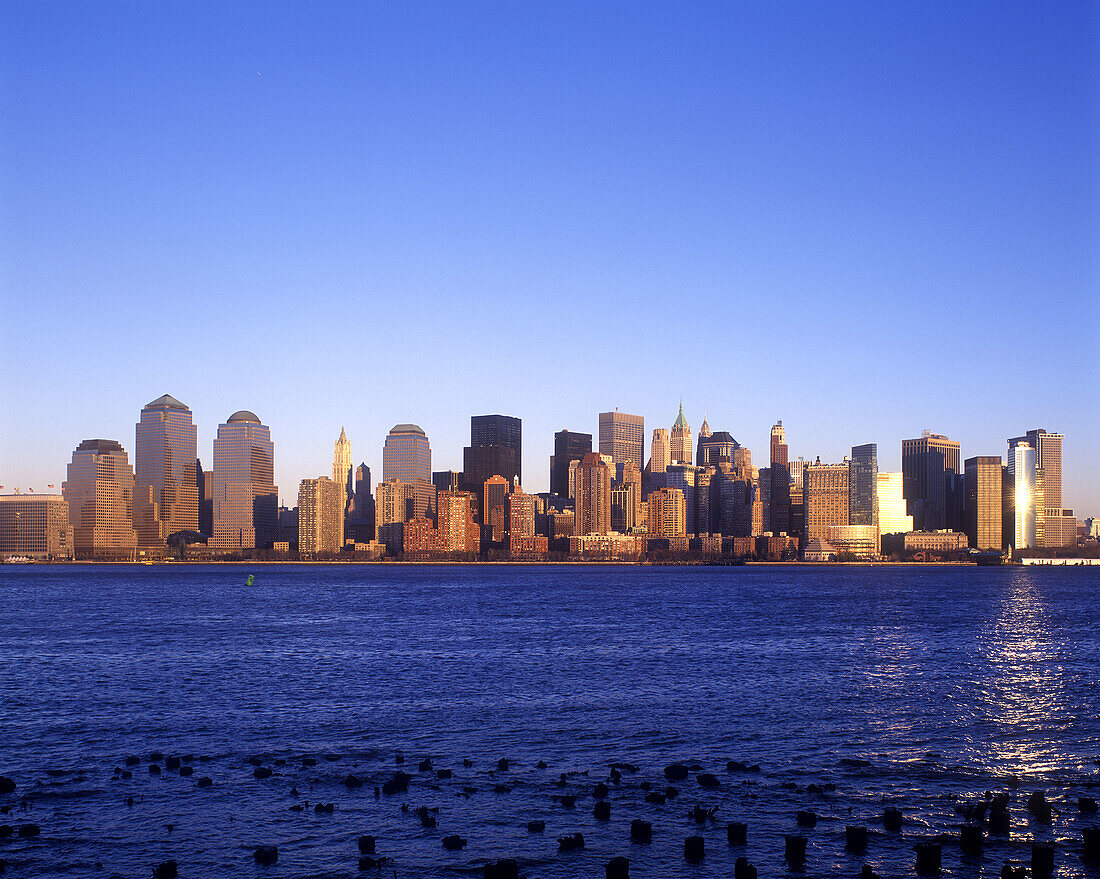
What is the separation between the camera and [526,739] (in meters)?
47.5

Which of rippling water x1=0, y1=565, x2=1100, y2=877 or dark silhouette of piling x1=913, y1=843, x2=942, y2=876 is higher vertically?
dark silhouette of piling x1=913, y1=843, x2=942, y2=876

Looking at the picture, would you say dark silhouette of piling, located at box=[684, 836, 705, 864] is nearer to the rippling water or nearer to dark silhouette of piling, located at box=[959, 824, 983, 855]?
the rippling water

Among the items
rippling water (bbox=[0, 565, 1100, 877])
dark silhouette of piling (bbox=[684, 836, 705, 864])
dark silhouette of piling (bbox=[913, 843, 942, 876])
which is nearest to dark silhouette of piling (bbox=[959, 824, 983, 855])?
rippling water (bbox=[0, 565, 1100, 877])

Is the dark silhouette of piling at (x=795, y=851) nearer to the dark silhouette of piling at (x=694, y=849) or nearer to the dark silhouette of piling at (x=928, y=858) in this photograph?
the dark silhouette of piling at (x=694, y=849)

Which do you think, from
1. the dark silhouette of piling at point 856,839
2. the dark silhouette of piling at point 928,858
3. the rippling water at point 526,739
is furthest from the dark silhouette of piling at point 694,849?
the dark silhouette of piling at point 928,858

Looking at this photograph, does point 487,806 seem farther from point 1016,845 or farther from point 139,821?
point 1016,845

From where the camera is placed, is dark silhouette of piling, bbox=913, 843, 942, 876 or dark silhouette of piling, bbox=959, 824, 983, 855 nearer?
dark silhouette of piling, bbox=913, 843, 942, 876

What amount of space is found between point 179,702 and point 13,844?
2548 centimetres

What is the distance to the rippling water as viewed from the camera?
3259cm

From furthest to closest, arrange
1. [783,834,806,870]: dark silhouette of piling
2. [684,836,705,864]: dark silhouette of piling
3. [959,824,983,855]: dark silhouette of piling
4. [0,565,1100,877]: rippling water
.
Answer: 1. [0,565,1100,877]: rippling water
2. [959,824,983,855]: dark silhouette of piling
3. [684,836,705,864]: dark silhouette of piling
4. [783,834,806,870]: dark silhouette of piling

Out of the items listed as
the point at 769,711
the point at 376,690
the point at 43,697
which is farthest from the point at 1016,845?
the point at 43,697

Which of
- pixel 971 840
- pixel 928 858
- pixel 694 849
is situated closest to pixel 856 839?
pixel 928 858

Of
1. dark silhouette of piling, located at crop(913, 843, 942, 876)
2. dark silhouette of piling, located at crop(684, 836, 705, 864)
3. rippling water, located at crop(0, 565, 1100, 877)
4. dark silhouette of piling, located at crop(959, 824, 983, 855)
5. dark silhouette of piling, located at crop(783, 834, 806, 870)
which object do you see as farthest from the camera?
rippling water, located at crop(0, 565, 1100, 877)

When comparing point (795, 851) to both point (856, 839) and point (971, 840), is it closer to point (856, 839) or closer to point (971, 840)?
point (856, 839)
